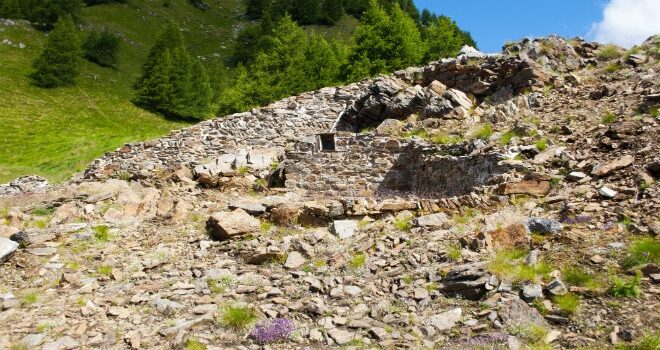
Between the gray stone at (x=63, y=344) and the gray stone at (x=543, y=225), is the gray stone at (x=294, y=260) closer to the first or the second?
the gray stone at (x=63, y=344)

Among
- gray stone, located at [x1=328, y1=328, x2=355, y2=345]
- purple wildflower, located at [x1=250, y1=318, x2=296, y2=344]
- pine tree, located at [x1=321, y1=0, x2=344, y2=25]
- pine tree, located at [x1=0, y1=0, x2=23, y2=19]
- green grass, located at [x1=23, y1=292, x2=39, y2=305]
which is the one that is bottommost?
green grass, located at [x1=23, y1=292, x2=39, y2=305]

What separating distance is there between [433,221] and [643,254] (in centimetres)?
464

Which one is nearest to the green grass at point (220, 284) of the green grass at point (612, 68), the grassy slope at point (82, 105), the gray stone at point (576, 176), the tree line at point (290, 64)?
the gray stone at point (576, 176)

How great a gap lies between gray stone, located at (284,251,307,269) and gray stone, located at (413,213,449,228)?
3.01 metres

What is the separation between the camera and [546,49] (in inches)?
890

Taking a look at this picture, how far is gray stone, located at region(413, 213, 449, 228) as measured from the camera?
11.6 meters

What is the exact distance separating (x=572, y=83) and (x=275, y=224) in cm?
1424

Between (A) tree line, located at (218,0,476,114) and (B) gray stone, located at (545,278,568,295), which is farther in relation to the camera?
(A) tree line, located at (218,0,476,114)

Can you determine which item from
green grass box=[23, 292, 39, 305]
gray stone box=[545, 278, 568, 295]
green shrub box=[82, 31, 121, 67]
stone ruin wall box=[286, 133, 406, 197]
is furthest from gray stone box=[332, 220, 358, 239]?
green shrub box=[82, 31, 121, 67]

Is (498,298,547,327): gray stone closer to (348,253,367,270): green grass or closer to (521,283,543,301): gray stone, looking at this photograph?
(521,283,543,301): gray stone

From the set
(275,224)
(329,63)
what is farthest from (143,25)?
(275,224)

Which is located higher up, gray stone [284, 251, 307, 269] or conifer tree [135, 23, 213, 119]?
conifer tree [135, 23, 213, 119]

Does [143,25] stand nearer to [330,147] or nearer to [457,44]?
[457,44]

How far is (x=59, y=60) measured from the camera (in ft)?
213
